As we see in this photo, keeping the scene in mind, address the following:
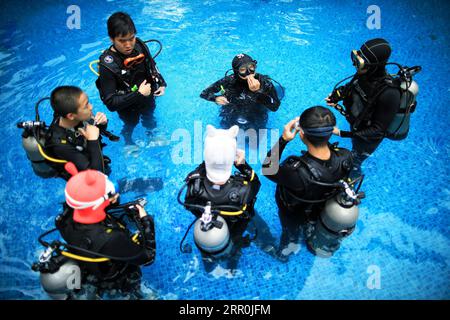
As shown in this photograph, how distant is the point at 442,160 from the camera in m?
4.32

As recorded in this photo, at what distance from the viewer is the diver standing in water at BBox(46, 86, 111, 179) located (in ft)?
9.43

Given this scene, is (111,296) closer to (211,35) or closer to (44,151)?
(44,151)

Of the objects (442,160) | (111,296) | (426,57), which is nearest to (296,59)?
(426,57)

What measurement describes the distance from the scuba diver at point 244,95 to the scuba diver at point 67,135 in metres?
1.73

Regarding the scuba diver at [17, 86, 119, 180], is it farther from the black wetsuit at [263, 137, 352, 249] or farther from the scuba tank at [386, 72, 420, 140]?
the scuba tank at [386, 72, 420, 140]

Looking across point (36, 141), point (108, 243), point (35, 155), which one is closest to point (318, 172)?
point (108, 243)

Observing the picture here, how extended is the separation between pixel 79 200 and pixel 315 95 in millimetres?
4224

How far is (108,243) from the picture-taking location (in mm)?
2447

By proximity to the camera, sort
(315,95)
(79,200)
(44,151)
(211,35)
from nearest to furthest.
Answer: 1. (79,200)
2. (44,151)
3. (315,95)
4. (211,35)

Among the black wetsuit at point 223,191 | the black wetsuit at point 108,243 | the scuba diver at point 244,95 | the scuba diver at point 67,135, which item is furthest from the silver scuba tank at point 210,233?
the scuba diver at point 244,95

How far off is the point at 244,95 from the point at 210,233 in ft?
7.43

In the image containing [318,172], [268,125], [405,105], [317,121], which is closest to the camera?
[317,121]

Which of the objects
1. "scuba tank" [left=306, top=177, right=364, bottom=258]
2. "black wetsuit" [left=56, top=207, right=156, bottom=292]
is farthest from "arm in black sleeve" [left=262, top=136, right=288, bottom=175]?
"black wetsuit" [left=56, top=207, right=156, bottom=292]

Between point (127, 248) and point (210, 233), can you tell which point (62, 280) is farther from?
point (210, 233)
